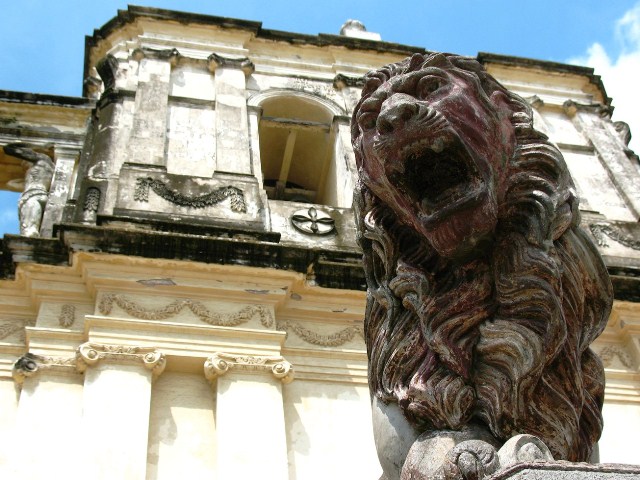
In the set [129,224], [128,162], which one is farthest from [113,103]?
[129,224]

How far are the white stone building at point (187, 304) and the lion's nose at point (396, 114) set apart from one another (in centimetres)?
376

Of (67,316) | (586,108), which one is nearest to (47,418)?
(67,316)

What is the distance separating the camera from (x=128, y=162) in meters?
8.98

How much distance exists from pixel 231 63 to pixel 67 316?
225 inches

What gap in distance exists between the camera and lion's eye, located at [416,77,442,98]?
2.97m

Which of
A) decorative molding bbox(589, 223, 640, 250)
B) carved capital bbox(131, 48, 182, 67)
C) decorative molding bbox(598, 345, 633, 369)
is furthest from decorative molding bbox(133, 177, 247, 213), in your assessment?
decorative molding bbox(589, 223, 640, 250)

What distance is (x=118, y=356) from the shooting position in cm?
654

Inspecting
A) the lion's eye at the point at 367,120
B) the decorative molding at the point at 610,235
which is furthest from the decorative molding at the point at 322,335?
the lion's eye at the point at 367,120

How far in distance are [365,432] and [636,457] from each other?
2.29 meters

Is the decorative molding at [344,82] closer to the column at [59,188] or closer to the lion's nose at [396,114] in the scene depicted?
the column at [59,188]

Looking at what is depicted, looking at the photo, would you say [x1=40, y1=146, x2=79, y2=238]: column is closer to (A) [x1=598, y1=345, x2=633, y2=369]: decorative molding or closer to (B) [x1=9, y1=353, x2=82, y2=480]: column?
(B) [x1=9, y1=353, x2=82, y2=480]: column

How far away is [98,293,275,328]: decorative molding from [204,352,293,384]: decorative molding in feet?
1.41

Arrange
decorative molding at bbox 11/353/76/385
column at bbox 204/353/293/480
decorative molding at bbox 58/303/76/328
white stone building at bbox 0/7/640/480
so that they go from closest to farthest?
column at bbox 204/353/293/480
white stone building at bbox 0/7/640/480
decorative molding at bbox 11/353/76/385
decorative molding at bbox 58/303/76/328

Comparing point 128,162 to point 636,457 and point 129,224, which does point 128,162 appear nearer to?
point 129,224
